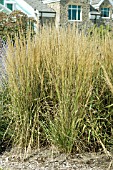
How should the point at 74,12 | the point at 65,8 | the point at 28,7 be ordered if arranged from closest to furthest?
the point at 28,7 < the point at 65,8 < the point at 74,12

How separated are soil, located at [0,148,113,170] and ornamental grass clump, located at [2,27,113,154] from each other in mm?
90

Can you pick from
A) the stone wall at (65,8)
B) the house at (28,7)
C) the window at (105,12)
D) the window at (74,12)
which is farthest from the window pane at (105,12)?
the house at (28,7)

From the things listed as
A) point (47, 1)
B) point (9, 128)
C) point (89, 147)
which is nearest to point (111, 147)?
point (89, 147)

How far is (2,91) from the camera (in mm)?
4305

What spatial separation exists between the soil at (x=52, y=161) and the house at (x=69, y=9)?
27.2m

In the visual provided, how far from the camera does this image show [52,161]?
3.78 m

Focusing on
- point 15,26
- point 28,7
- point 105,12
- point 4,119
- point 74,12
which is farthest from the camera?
point 105,12

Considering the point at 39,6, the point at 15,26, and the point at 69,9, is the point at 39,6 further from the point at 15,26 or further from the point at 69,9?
the point at 15,26

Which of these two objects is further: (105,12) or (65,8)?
(105,12)

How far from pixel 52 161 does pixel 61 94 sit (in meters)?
0.68

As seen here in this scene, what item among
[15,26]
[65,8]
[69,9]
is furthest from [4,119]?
[69,9]

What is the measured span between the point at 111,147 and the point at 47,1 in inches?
1271

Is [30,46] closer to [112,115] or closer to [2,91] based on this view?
[2,91]

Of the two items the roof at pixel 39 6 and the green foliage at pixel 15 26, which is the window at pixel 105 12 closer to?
the roof at pixel 39 6
